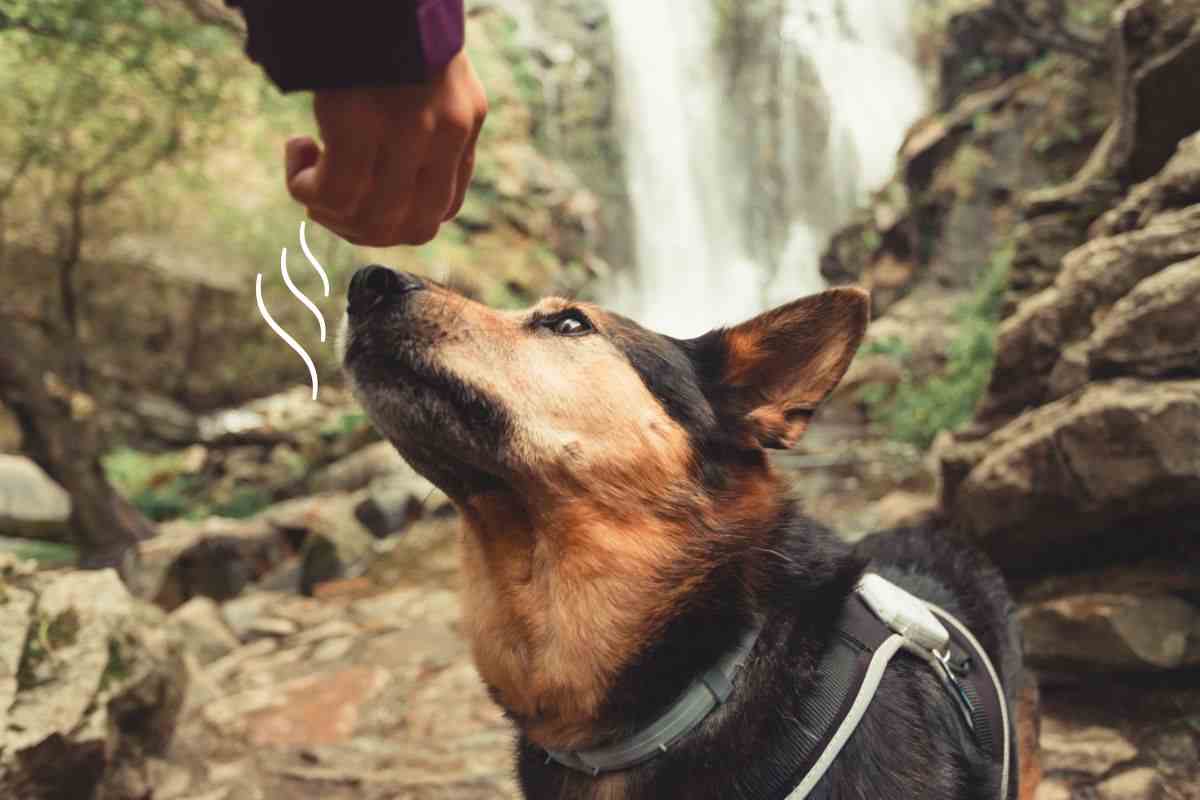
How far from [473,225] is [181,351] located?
6866mm

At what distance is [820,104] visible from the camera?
86.8ft

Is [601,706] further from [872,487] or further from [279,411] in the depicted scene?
[279,411]

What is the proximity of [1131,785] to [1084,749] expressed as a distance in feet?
0.93

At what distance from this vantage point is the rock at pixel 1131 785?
9.01 ft

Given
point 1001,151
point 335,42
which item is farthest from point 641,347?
point 1001,151

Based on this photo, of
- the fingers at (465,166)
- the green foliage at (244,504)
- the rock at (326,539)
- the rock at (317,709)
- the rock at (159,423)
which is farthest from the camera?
the rock at (159,423)

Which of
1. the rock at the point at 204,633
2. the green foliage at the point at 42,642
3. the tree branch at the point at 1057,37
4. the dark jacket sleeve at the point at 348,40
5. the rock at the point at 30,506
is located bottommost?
the rock at the point at 30,506

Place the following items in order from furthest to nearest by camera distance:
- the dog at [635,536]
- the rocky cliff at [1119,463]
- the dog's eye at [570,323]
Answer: the rocky cliff at [1119,463], the dog's eye at [570,323], the dog at [635,536]

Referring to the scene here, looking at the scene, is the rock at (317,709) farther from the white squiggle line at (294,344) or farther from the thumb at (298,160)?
the thumb at (298,160)

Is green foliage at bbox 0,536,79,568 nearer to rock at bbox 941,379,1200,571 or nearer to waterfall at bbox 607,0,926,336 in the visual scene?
rock at bbox 941,379,1200,571

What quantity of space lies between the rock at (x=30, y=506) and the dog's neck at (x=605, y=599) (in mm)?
11020

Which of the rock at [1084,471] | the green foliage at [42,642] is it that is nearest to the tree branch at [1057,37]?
the rock at [1084,471]

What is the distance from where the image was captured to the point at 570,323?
7.40 ft

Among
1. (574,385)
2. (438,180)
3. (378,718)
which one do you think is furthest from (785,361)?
(378,718)
